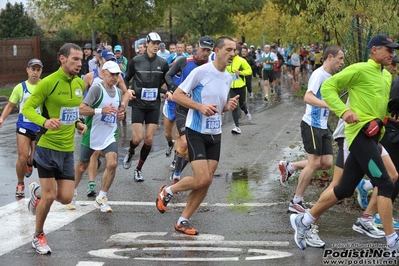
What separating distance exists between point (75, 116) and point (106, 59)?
8.70ft

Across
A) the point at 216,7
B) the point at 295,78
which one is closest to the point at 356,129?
the point at 295,78

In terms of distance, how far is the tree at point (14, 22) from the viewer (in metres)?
38.1

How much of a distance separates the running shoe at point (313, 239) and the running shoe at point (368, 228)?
2.24 feet

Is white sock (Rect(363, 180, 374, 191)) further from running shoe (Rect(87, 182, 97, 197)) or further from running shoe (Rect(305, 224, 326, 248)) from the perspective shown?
running shoe (Rect(87, 182, 97, 197))

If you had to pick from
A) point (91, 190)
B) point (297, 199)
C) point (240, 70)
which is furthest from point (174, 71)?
point (240, 70)

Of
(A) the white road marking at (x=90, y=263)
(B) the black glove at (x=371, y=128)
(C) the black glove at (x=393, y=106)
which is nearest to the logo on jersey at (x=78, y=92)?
(A) the white road marking at (x=90, y=263)

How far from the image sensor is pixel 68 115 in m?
7.80

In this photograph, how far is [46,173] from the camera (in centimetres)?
764

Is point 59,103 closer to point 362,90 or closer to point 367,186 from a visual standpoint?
point 362,90

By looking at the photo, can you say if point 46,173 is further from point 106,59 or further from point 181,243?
point 106,59

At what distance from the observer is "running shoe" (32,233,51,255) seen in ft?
24.0

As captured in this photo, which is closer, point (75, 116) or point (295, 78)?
point (75, 116)

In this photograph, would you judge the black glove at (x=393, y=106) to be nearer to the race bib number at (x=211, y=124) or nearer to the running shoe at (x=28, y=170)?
the race bib number at (x=211, y=124)

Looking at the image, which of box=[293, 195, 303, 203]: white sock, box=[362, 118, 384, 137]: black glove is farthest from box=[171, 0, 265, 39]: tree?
box=[362, 118, 384, 137]: black glove
